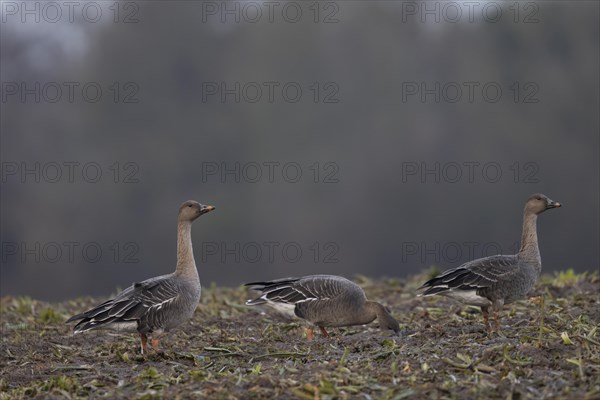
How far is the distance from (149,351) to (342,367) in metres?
3.10

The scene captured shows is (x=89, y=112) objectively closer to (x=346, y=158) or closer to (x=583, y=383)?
(x=346, y=158)

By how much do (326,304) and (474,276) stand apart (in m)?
1.91

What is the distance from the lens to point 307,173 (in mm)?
42344

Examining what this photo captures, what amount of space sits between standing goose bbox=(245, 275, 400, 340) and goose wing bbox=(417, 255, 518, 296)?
2.40 feet

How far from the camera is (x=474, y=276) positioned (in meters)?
11.8

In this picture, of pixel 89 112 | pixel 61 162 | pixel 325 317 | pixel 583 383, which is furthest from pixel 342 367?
pixel 89 112

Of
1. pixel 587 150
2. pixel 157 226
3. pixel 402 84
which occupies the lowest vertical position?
pixel 157 226

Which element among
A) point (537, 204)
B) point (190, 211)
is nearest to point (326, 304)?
point (190, 211)

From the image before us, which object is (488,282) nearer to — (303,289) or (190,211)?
(303,289)

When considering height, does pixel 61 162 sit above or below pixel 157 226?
above

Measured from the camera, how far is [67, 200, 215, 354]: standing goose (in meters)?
11.1

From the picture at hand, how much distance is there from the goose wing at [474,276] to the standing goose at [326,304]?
2.40 ft

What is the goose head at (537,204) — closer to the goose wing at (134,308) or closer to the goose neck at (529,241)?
the goose neck at (529,241)

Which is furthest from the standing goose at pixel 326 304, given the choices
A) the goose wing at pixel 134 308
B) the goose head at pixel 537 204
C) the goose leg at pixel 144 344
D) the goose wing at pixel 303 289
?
the goose head at pixel 537 204
